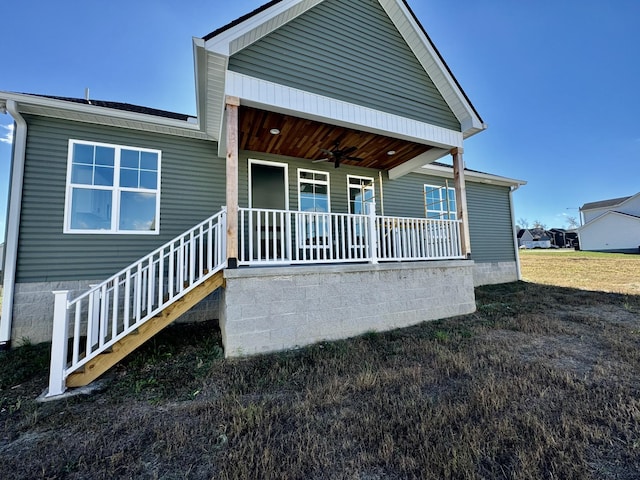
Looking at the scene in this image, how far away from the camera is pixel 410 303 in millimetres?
5277

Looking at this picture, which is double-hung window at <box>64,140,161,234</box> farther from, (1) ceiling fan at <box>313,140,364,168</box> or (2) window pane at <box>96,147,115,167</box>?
(1) ceiling fan at <box>313,140,364,168</box>

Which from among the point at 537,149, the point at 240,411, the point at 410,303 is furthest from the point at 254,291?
the point at 537,149

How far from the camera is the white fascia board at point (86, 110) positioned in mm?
4676

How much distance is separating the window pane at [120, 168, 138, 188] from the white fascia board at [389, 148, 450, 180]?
20.8 ft

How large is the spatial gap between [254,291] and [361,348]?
1765mm

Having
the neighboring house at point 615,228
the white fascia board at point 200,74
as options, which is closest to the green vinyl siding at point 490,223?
the white fascia board at point 200,74

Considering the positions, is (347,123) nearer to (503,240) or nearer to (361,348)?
(361,348)

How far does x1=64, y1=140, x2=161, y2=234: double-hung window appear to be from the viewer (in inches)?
205

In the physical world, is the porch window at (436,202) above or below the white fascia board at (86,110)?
below

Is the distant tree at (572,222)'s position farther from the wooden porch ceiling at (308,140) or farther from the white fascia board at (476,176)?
the wooden porch ceiling at (308,140)

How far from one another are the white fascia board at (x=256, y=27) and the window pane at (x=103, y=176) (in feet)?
10.8

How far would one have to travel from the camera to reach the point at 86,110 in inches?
198

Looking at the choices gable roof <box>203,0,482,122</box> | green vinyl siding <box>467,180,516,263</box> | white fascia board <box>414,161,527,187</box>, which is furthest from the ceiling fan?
green vinyl siding <box>467,180,516,263</box>

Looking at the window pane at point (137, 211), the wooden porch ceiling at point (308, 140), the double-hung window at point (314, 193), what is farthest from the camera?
the double-hung window at point (314, 193)
